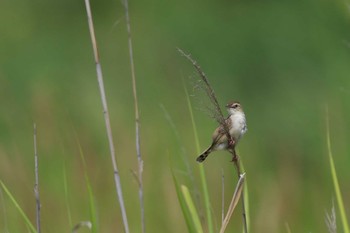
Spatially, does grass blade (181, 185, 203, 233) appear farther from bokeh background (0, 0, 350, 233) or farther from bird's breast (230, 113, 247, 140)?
bird's breast (230, 113, 247, 140)

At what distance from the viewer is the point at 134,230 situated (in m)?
6.09

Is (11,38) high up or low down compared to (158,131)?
up

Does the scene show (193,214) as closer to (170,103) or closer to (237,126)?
(237,126)

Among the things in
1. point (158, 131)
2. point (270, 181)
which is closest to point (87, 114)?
point (158, 131)

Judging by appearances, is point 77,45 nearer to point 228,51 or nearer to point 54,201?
point 228,51

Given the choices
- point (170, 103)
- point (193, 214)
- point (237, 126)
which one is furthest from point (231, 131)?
point (170, 103)

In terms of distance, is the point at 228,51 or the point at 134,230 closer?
the point at 134,230

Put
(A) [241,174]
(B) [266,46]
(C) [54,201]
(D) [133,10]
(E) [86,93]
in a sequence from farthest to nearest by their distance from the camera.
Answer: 1. (D) [133,10]
2. (B) [266,46]
3. (E) [86,93]
4. (C) [54,201]
5. (A) [241,174]

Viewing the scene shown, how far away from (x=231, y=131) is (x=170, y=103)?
400cm

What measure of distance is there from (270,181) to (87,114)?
2135 millimetres

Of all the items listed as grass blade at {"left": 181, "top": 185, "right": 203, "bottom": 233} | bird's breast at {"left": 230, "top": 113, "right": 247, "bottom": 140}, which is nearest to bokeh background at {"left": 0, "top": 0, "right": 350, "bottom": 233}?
grass blade at {"left": 181, "top": 185, "right": 203, "bottom": 233}

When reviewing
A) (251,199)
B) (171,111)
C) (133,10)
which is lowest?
(251,199)

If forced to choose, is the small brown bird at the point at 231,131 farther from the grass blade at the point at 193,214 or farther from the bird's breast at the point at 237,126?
the grass blade at the point at 193,214

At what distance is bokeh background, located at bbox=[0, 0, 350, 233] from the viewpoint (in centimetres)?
618
